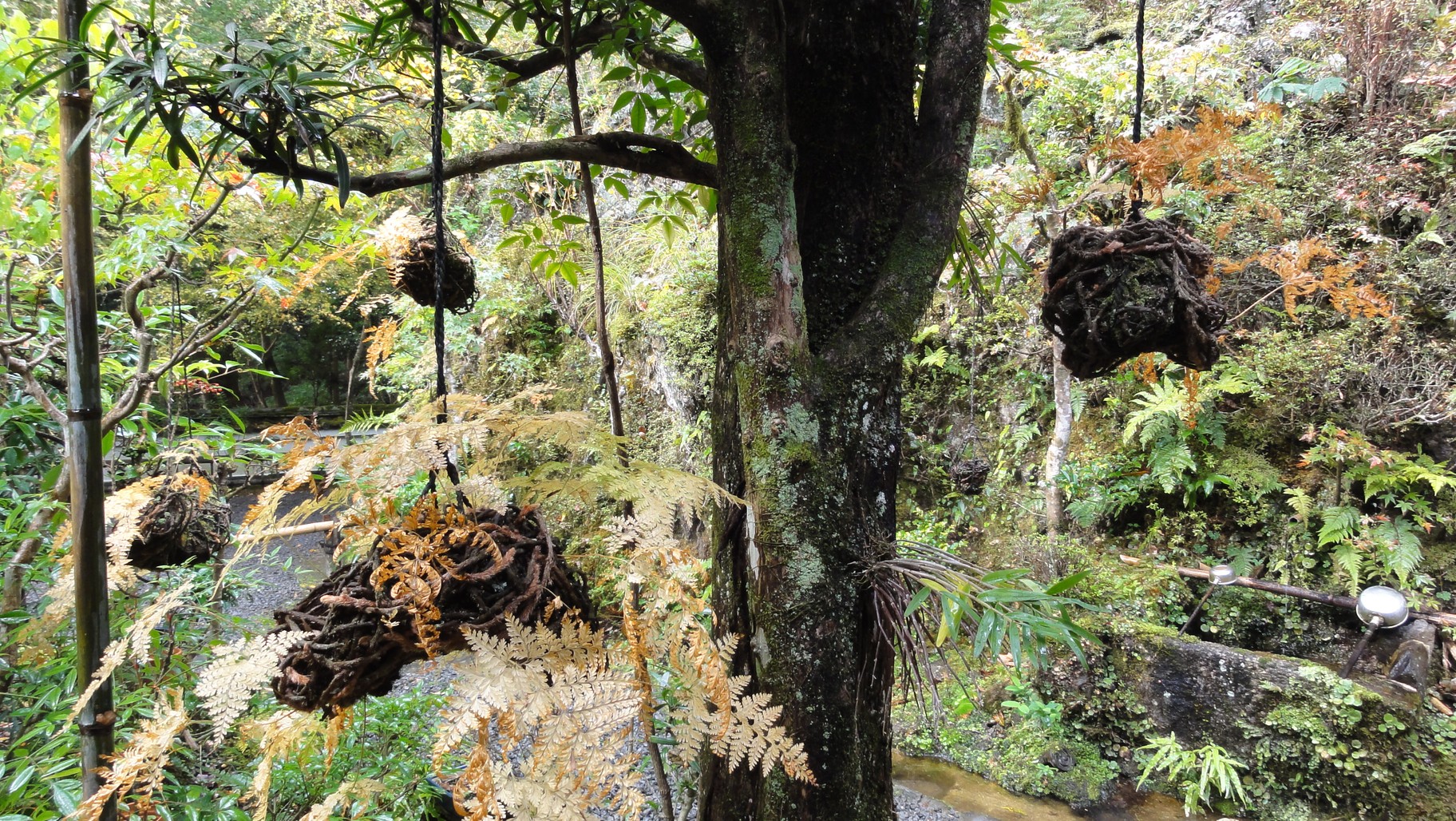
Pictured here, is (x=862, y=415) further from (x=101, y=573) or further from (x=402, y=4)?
(x=402, y=4)

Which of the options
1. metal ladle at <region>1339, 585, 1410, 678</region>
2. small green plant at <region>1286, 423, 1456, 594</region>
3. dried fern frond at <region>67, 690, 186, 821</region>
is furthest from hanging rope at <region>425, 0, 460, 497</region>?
small green plant at <region>1286, 423, 1456, 594</region>

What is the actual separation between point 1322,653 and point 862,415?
4918 millimetres

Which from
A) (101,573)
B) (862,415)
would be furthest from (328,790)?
(862,415)

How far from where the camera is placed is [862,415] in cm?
120

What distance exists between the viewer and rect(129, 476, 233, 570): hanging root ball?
2.06m

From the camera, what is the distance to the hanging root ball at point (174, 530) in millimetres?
2057

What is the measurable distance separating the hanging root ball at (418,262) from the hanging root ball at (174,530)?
101 centimetres

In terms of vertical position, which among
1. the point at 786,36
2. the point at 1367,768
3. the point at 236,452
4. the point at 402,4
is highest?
the point at 402,4

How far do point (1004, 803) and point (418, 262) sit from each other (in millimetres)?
3918

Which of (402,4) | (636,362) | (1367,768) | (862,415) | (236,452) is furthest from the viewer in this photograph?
(636,362)

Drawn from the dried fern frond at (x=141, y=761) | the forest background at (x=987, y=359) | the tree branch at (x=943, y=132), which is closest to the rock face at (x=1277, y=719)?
the forest background at (x=987, y=359)

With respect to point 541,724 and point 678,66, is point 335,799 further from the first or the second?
point 678,66

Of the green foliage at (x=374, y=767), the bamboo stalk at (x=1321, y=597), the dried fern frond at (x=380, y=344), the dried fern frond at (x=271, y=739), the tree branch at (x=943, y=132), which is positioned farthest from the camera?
the bamboo stalk at (x=1321, y=597)

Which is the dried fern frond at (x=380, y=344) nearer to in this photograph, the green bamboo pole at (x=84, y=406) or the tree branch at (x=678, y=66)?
the green bamboo pole at (x=84, y=406)
